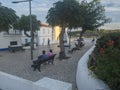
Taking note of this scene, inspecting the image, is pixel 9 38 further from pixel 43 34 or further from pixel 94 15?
pixel 94 15

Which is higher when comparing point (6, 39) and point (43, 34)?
point (43, 34)

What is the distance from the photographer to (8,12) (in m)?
24.4

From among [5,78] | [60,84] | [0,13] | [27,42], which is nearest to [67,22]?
[0,13]

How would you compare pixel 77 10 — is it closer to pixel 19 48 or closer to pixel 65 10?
pixel 65 10

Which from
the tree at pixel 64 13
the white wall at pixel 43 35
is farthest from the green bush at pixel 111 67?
the white wall at pixel 43 35

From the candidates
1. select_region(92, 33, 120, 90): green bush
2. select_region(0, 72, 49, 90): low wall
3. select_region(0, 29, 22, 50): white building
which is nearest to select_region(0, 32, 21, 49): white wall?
select_region(0, 29, 22, 50): white building

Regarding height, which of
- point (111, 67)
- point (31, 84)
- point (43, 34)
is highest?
point (111, 67)

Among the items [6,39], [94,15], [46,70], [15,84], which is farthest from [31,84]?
[6,39]

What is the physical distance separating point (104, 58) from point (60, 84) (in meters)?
1.38

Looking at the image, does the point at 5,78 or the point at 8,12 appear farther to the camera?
the point at 8,12

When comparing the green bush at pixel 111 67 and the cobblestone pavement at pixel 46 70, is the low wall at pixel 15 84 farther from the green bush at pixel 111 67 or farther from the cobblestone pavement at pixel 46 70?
the cobblestone pavement at pixel 46 70

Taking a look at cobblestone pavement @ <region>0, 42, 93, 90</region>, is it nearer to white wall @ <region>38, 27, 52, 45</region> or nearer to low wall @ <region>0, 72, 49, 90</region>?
low wall @ <region>0, 72, 49, 90</region>

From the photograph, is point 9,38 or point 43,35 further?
point 43,35

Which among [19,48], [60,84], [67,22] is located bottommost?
[19,48]
